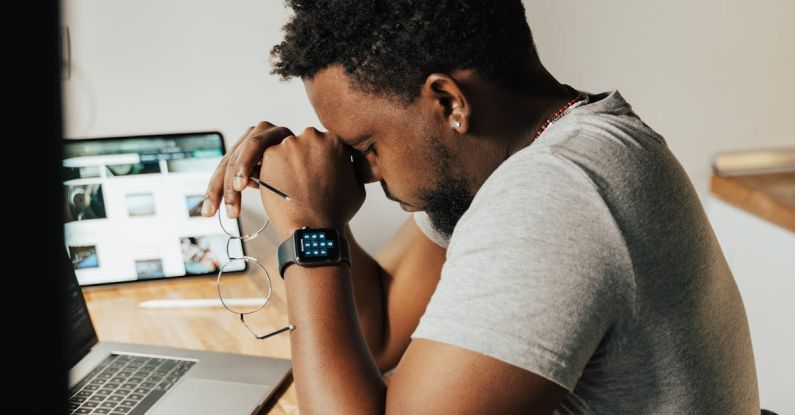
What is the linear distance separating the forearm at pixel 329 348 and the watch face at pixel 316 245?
0.04ft

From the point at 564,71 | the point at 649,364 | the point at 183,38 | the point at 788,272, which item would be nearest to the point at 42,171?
the point at 649,364

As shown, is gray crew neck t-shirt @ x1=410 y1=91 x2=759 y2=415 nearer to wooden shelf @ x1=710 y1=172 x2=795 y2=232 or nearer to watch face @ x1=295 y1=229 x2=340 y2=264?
watch face @ x1=295 y1=229 x2=340 y2=264

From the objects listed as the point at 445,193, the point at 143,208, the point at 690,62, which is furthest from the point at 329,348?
the point at 690,62

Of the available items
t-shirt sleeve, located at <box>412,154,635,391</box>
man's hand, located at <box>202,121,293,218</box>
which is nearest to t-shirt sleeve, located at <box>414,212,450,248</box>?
man's hand, located at <box>202,121,293,218</box>

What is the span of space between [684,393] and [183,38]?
41.4 inches

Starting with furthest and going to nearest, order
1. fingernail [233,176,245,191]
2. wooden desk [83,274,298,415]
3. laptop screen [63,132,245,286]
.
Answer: laptop screen [63,132,245,286] → wooden desk [83,274,298,415] → fingernail [233,176,245,191]

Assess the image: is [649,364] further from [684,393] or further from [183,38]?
[183,38]

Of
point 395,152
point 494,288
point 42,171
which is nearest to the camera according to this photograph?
point 42,171

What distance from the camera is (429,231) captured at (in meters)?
1.17

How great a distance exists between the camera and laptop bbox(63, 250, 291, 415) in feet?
2.98

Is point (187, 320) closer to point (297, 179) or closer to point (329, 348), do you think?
point (297, 179)

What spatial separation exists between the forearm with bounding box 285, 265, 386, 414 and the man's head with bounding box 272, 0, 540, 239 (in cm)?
17

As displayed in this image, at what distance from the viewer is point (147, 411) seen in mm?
893

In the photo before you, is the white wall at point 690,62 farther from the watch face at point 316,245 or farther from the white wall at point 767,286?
the watch face at point 316,245
